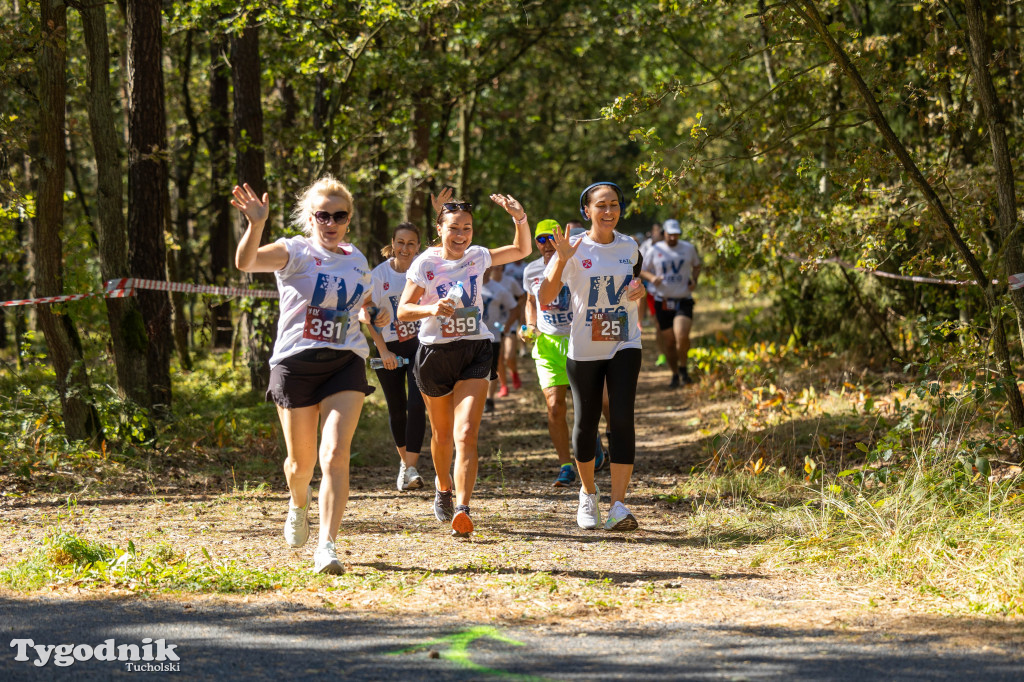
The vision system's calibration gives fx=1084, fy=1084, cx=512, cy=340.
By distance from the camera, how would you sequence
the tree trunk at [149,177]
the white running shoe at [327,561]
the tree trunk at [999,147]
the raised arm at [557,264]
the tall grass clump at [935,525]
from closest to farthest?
the tall grass clump at [935,525] → the white running shoe at [327,561] → the raised arm at [557,264] → the tree trunk at [999,147] → the tree trunk at [149,177]

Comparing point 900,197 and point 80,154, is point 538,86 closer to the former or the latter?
point 80,154

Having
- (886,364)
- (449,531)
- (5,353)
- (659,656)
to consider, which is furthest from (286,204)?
(659,656)

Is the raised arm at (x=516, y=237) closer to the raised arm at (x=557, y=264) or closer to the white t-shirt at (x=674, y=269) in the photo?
the raised arm at (x=557, y=264)

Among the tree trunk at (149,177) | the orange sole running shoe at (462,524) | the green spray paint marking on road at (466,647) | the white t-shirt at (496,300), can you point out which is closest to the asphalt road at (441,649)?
the green spray paint marking on road at (466,647)

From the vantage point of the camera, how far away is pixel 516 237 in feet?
21.2

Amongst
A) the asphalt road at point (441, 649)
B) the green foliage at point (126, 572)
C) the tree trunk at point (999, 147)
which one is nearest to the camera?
the asphalt road at point (441, 649)

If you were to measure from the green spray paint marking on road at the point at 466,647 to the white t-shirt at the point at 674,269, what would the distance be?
9604 millimetres

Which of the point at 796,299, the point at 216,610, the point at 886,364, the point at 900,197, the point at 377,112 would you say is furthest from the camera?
the point at 377,112

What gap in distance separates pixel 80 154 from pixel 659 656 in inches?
822

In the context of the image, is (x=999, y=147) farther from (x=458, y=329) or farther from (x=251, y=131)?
(x=251, y=131)

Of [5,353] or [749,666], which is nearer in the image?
[749,666]

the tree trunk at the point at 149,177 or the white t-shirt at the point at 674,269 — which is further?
the white t-shirt at the point at 674,269

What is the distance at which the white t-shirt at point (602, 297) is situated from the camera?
6.55 m

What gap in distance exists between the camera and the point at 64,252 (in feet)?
31.9
